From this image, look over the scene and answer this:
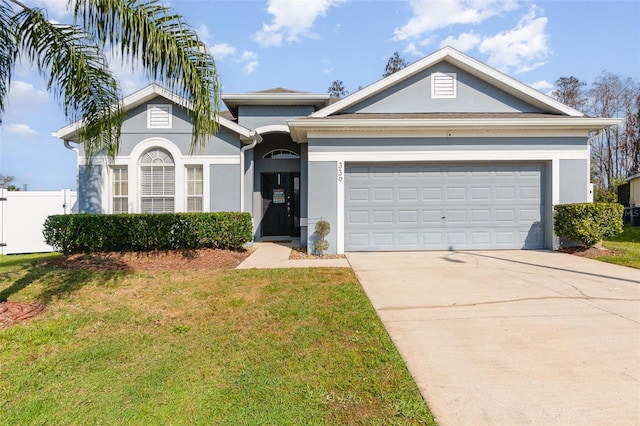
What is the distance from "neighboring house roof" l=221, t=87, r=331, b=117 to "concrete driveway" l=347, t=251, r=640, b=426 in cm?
715

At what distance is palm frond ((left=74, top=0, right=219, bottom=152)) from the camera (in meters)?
3.91

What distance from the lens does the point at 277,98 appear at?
11695 mm

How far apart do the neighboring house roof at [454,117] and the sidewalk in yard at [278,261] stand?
3.60 m

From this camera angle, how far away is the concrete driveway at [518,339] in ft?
8.47

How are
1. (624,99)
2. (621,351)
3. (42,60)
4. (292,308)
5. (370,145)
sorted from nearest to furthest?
1. (621,351)
2. (42,60)
3. (292,308)
4. (370,145)
5. (624,99)

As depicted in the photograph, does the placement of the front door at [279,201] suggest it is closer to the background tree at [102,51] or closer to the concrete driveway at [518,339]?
the concrete driveway at [518,339]

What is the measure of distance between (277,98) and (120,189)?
6019 mm

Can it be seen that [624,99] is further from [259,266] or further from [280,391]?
[280,391]

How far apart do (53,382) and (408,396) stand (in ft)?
10.3

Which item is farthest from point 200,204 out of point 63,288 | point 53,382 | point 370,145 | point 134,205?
point 53,382

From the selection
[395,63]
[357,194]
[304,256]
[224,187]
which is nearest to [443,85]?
[357,194]

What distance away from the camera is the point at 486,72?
9891 mm

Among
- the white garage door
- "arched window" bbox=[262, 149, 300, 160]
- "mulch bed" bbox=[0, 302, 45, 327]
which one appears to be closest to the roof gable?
the white garage door

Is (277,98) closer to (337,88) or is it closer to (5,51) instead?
(5,51)
